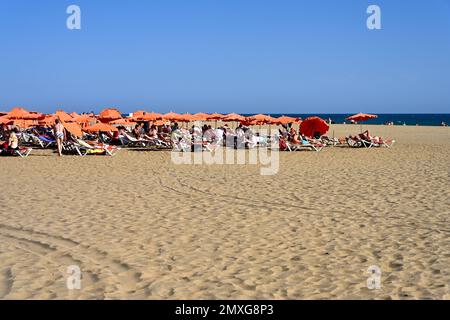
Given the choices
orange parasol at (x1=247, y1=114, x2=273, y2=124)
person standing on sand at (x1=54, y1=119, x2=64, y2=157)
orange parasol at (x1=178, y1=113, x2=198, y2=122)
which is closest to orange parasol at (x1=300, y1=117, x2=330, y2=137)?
orange parasol at (x1=247, y1=114, x2=273, y2=124)

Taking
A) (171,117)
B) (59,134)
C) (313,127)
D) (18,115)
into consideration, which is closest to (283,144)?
(313,127)

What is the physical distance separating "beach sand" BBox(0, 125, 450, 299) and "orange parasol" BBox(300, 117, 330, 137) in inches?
363

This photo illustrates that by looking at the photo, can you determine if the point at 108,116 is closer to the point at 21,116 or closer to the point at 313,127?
the point at 21,116

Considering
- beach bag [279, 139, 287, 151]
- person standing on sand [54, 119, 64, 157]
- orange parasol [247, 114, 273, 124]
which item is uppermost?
orange parasol [247, 114, 273, 124]

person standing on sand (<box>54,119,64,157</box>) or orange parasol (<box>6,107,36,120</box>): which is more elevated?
orange parasol (<box>6,107,36,120</box>)

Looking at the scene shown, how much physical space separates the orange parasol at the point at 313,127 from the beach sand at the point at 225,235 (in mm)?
9214

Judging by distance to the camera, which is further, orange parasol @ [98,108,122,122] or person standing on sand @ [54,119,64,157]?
orange parasol @ [98,108,122,122]

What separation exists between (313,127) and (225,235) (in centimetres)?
1500

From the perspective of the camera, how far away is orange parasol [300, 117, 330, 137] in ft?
64.8

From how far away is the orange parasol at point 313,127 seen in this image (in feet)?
64.8

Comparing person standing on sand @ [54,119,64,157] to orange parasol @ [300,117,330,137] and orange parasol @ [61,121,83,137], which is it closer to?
orange parasol @ [61,121,83,137]

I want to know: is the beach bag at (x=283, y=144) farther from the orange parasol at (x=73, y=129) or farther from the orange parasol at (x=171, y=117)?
the orange parasol at (x=73, y=129)

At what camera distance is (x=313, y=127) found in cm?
1997
